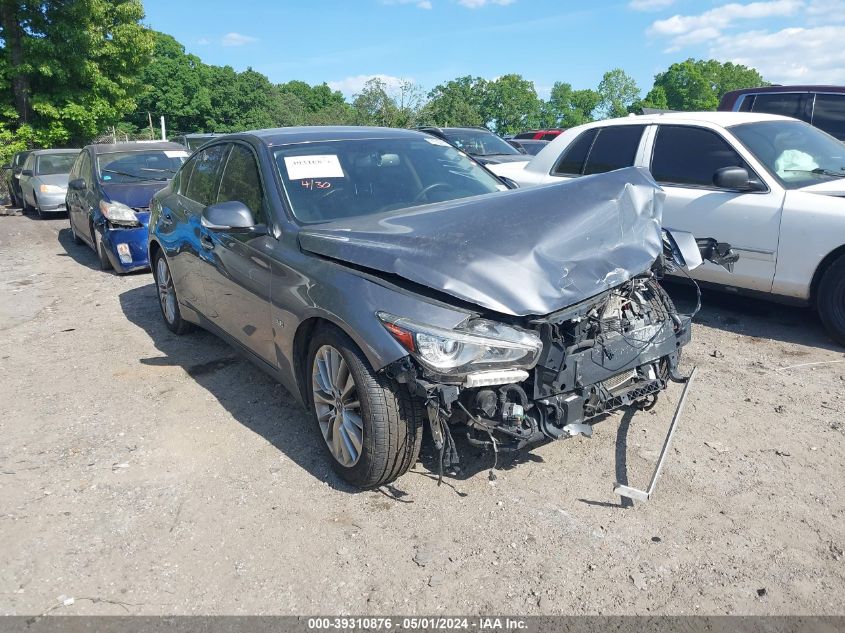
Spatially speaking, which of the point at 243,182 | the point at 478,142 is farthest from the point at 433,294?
the point at 478,142

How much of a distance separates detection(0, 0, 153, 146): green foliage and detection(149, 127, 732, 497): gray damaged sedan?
72.5ft

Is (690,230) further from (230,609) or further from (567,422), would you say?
(230,609)

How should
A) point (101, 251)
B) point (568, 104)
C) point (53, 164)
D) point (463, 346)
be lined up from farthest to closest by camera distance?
point (568, 104), point (53, 164), point (101, 251), point (463, 346)

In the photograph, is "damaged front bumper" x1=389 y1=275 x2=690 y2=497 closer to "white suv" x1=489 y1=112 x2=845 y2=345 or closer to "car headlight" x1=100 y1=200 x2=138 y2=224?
"white suv" x1=489 y1=112 x2=845 y2=345

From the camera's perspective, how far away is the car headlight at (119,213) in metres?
8.65

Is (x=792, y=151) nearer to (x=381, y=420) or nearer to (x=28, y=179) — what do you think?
(x=381, y=420)

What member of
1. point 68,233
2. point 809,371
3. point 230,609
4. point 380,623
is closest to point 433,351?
point 380,623

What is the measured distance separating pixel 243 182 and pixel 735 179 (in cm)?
388

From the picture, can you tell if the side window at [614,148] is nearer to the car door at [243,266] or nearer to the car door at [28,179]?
the car door at [243,266]

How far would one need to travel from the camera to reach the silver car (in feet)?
51.4

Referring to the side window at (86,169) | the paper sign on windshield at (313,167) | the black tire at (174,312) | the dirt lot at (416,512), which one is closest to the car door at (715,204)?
the dirt lot at (416,512)

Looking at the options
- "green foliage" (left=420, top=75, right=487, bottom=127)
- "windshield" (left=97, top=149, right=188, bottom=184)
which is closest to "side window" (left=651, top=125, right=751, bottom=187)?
"windshield" (left=97, top=149, right=188, bottom=184)

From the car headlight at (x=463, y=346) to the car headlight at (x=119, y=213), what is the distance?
6804 mm

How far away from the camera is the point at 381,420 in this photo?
3.12 metres
